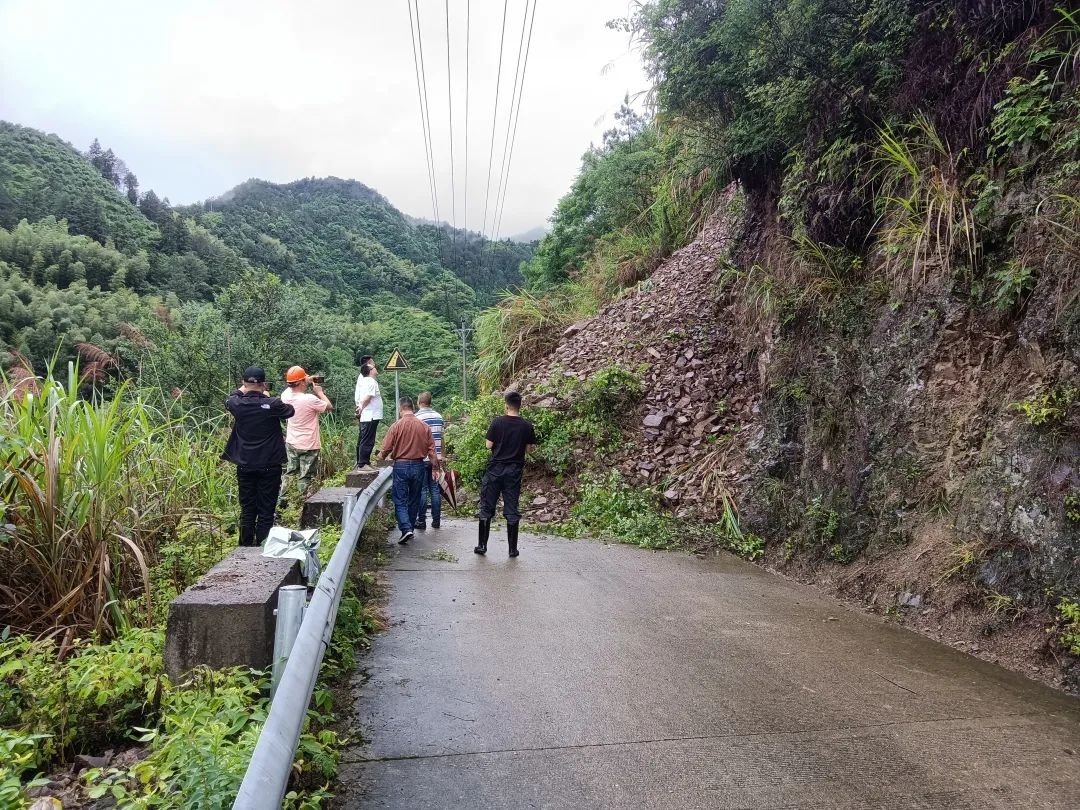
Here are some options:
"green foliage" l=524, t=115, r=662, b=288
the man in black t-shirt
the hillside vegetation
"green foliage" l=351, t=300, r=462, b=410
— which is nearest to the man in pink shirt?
the man in black t-shirt

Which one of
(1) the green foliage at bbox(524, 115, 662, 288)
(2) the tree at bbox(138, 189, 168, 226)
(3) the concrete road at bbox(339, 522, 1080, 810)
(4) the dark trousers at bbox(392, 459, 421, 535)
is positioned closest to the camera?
(3) the concrete road at bbox(339, 522, 1080, 810)

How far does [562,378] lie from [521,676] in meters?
8.90

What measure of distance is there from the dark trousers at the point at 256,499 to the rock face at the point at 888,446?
489 cm

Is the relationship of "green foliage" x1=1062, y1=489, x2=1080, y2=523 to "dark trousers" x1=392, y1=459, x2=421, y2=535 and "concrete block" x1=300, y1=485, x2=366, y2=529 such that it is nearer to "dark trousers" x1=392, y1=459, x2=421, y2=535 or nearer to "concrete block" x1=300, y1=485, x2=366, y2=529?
"concrete block" x1=300, y1=485, x2=366, y2=529

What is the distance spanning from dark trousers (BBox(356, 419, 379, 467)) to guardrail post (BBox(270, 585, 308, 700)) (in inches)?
326

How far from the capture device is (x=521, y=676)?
→ 165 inches

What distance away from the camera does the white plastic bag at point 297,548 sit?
4168 millimetres

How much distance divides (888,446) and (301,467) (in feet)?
22.0

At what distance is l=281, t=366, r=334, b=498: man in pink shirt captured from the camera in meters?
8.43

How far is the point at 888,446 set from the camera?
652 centimetres

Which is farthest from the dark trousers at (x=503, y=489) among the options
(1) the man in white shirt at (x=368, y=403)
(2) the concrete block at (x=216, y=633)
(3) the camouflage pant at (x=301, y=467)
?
(2) the concrete block at (x=216, y=633)

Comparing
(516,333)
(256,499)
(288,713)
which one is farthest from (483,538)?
(516,333)

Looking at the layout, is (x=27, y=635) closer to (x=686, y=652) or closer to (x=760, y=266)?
(x=686, y=652)

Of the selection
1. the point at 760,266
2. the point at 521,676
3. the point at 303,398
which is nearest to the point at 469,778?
the point at 521,676
